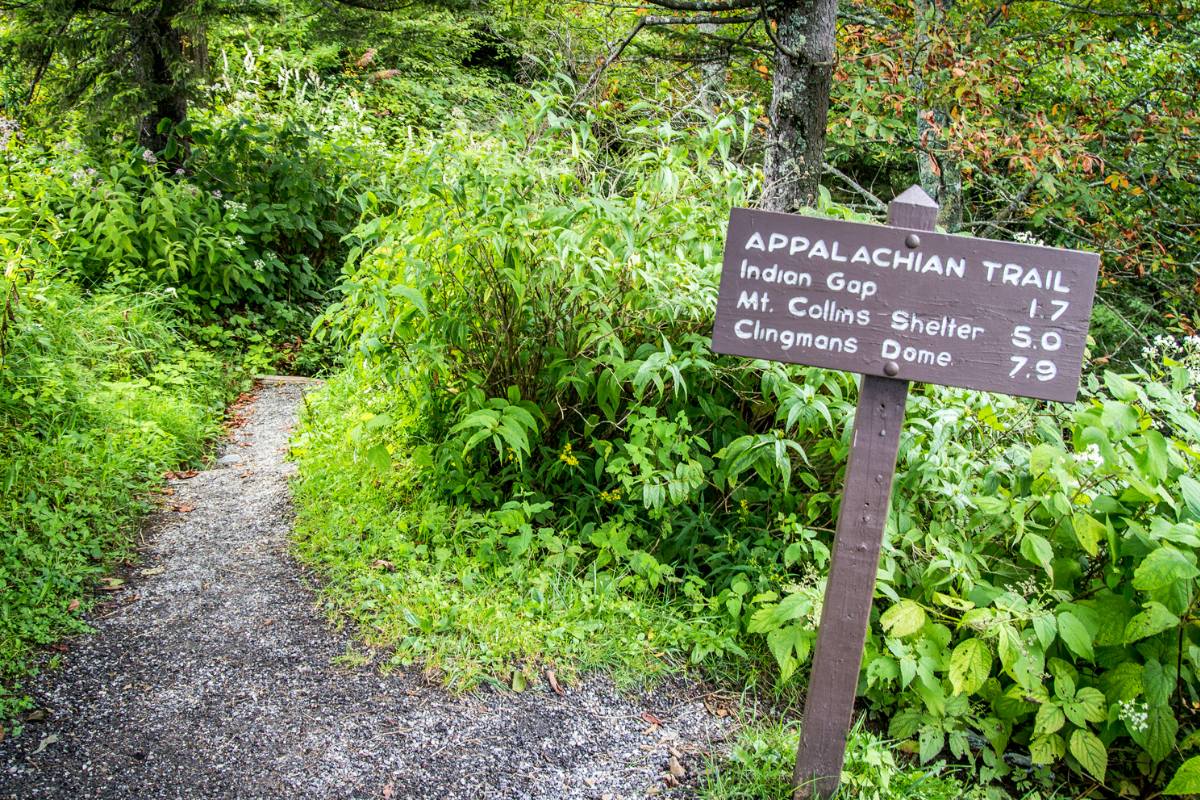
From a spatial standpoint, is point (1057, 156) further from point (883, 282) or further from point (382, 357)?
point (382, 357)

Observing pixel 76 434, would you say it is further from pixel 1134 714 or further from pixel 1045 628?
pixel 1134 714

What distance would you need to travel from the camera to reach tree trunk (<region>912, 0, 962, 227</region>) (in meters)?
5.74

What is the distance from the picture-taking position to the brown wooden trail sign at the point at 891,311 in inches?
88.9

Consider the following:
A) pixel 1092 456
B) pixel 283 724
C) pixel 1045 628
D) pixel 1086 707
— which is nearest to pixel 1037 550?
pixel 1045 628

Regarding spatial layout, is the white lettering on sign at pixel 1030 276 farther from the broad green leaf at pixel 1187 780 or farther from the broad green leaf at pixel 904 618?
the broad green leaf at pixel 1187 780

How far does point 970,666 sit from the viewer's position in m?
2.73

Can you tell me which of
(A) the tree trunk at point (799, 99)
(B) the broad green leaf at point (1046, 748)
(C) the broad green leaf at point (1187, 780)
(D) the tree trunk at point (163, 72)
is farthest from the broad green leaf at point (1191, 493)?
(D) the tree trunk at point (163, 72)

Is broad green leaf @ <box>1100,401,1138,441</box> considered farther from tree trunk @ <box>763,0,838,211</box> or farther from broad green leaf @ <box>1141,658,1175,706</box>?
tree trunk @ <box>763,0,838,211</box>

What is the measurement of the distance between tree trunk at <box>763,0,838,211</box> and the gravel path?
306cm

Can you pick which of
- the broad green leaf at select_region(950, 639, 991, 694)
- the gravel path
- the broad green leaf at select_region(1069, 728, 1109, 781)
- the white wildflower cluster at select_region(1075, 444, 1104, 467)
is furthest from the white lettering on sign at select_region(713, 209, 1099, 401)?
the gravel path

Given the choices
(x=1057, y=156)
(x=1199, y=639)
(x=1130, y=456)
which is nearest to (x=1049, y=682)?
(x=1199, y=639)

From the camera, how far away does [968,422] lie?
124 inches

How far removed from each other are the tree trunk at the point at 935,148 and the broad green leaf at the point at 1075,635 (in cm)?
377

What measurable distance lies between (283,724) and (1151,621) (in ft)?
9.30
